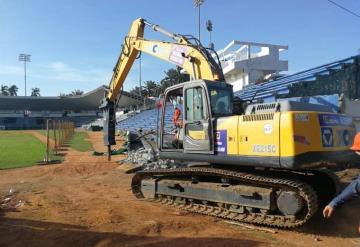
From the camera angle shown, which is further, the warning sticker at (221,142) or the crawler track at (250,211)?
the warning sticker at (221,142)

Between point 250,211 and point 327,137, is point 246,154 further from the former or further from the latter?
point 327,137

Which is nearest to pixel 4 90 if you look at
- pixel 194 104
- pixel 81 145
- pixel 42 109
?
pixel 42 109

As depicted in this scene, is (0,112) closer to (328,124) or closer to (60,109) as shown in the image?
(60,109)

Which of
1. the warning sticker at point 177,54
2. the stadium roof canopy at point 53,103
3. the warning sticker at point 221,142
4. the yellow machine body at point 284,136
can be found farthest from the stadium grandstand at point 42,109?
the yellow machine body at point 284,136

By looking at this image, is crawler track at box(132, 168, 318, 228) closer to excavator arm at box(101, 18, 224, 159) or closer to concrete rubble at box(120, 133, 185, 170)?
excavator arm at box(101, 18, 224, 159)

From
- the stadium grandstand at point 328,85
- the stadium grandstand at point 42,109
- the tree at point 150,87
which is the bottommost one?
the stadium grandstand at point 328,85

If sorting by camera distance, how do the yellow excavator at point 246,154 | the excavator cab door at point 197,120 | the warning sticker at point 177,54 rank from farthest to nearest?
1. the warning sticker at point 177,54
2. the excavator cab door at point 197,120
3. the yellow excavator at point 246,154

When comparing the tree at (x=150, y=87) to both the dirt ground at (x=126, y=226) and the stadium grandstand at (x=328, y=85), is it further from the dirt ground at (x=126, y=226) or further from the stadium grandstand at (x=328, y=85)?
the dirt ground at (x=126, y=226)

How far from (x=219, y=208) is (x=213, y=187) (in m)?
0.43

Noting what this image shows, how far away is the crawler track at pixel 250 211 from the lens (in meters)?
7.67

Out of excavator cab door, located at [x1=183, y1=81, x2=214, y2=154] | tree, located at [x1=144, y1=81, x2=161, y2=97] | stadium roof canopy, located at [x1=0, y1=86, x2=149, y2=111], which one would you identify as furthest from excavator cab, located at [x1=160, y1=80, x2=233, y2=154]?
tree, located at [x1=144, y1=81, x2=161, y2=97]

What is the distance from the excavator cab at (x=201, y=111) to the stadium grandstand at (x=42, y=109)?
277ft

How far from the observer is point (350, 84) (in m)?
17.3

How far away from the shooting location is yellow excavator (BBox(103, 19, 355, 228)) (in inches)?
301
